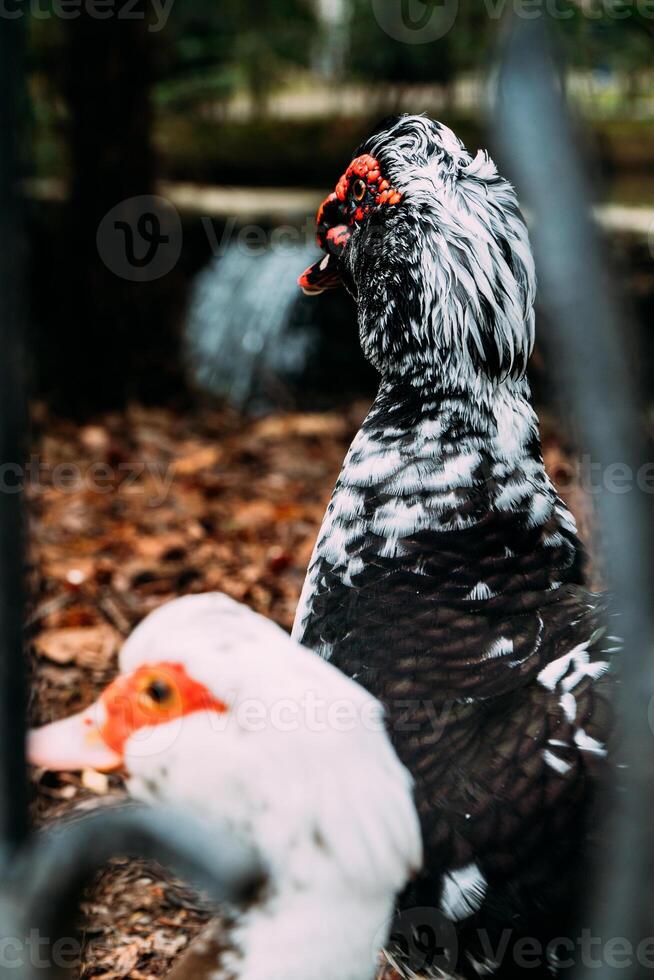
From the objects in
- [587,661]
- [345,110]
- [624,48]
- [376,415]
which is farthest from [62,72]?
[587,661]

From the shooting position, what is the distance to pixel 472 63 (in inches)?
187

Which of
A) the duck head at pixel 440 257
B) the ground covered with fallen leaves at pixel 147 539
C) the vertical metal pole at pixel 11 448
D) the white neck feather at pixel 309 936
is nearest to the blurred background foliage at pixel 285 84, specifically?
the ground covered with fallen leaves at pixel 147 539

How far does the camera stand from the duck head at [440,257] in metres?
1.57

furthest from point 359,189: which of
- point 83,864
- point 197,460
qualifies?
point 197,460

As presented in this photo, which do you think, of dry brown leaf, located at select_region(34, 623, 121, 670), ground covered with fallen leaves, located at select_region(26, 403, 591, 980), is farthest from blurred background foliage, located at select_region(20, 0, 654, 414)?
dry brown leaf, located at select_region(34, 623, 121, 670)

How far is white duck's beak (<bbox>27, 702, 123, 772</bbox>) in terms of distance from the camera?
137cm

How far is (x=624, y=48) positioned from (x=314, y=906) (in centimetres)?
395

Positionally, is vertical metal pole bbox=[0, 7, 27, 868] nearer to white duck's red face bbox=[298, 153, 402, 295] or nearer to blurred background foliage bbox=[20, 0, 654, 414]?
white duck's red face bbox=[298, 153, 402, 295]

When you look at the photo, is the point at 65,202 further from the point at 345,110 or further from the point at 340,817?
the point at 340,817

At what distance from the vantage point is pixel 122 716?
132cm

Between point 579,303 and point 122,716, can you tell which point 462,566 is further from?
point 579,303

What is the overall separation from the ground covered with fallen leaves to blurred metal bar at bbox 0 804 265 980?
0.97 metres

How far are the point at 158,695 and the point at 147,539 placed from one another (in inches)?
109

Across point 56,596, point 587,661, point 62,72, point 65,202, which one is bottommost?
point 56,596
